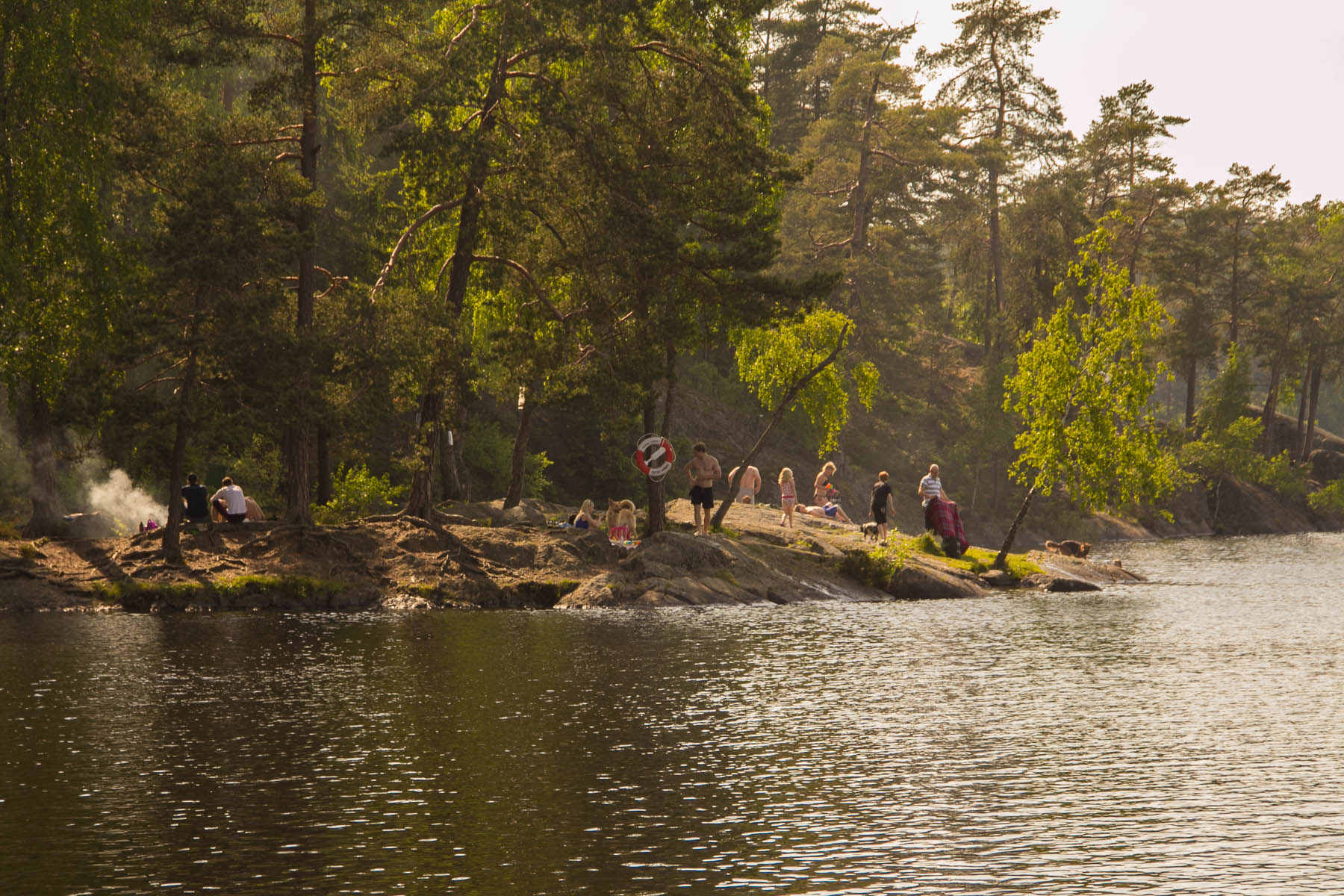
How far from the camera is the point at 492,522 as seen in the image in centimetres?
3462

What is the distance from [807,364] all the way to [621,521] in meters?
15.7

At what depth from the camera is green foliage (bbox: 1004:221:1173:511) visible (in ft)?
121

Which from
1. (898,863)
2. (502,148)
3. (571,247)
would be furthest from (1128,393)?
(898,863)

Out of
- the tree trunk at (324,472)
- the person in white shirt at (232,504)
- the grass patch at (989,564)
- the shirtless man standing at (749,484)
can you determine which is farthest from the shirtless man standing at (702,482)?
the person in white shirt at (232,504)

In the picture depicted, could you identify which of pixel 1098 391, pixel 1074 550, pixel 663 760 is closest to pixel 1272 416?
pixel 1074 550

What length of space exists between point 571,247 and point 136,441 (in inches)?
458

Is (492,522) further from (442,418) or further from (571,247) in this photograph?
(571,247)

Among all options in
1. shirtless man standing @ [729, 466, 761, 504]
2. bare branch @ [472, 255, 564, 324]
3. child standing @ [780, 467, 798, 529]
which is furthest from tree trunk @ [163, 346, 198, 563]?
shirtless man standing @ [729, 466, 761, 504]

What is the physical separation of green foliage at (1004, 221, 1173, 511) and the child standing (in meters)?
6.90

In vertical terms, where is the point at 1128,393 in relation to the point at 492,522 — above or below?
above

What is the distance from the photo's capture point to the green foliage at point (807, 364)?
4609 centimetres

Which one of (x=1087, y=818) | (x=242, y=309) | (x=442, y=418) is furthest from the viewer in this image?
(x=442, y=418)

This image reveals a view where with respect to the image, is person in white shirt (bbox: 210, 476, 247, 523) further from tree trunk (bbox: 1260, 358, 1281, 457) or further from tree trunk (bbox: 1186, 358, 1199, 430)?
tree trunk (bbox: 1260, 358, 1281, 457)

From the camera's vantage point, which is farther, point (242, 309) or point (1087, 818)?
point (242, 309)
